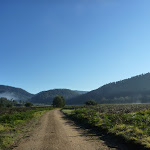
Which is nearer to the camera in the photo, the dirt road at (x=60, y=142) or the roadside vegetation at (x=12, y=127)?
the dirt road at (x=60, y=142)

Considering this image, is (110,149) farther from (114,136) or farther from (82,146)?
(114,136)

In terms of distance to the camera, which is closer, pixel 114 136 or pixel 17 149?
pixel 17 149

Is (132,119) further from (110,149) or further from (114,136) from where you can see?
(110,149)

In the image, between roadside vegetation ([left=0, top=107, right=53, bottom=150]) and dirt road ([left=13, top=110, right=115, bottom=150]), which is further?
roadside vegetation ([left=0, top=107, right=53, bottom=150])

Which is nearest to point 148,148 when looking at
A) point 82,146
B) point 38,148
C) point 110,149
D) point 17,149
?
point 110,149

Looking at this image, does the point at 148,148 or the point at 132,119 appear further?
the point at 132,119

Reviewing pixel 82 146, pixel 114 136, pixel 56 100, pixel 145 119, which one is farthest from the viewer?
pixel 56 100

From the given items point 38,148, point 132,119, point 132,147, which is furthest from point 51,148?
point 132,119

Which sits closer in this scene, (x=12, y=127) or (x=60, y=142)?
(x=60, y=142)

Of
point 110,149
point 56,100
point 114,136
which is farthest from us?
point 56,100

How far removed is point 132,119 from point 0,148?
1440 cm

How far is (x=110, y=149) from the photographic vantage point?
10.6 m

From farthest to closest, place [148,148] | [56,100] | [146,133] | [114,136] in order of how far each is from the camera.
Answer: [56,100] → [114,136] → [146,133] → [148,148]

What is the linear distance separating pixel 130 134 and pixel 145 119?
20.2ft
